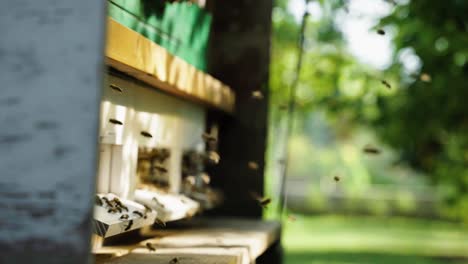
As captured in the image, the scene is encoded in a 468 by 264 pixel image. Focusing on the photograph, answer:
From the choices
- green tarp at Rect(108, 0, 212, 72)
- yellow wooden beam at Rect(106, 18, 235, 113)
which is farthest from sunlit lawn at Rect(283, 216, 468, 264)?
yellow wooden beam at Rect(106, 18, 235, 113)

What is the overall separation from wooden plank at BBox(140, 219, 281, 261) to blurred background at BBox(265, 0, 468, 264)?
0.98ft

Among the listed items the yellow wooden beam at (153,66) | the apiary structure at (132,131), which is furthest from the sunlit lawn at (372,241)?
the yellow wooden beam at (153,66)

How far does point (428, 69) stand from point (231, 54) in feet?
5.78

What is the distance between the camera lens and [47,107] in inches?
77.2

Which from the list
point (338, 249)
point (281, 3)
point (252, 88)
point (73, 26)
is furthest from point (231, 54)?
point (338, 249)

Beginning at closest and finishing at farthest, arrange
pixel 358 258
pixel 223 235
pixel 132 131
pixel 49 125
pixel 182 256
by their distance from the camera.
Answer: pixel 49 125 < pixel 182 256 < pixel 132 131 < pixel 223 235 < pixel 358 258

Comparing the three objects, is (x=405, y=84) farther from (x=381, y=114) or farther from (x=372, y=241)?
(x=372, y=241)

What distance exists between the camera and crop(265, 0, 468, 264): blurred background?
18.6ft

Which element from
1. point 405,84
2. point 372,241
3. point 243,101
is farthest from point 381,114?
point 372,241

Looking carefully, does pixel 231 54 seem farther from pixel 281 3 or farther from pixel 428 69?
pixel 281 3

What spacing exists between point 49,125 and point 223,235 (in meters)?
2.14

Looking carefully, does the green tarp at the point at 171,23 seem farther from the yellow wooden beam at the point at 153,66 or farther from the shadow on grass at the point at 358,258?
the shadow on grass at the point at 358,258

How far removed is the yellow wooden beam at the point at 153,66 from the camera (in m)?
2.58

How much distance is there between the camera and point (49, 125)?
1.96 meters
